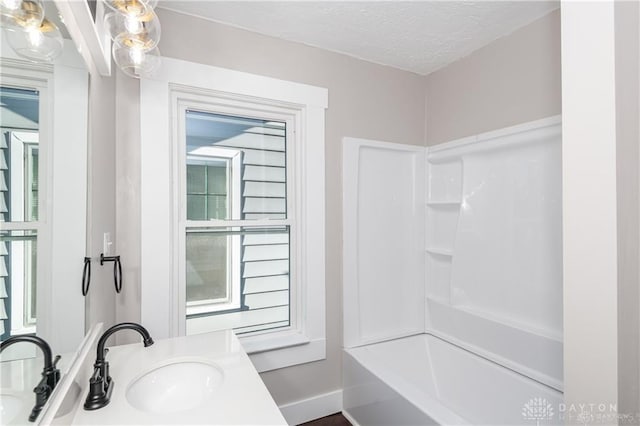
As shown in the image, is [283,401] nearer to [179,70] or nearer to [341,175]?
[341,175]

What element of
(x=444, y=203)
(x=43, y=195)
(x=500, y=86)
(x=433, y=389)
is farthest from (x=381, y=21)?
(x=433, y=389)

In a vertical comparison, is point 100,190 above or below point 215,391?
above

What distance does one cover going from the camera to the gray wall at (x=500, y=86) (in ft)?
6.01

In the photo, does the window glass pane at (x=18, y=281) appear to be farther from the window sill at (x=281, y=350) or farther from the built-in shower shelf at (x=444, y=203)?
the built-in shower shelf at (x=444, y=203)

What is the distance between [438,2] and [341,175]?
3.70ft

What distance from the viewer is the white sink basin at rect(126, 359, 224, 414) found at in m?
1.15

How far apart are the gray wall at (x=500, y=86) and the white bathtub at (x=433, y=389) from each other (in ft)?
5.12

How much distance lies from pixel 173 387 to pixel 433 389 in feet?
5.73

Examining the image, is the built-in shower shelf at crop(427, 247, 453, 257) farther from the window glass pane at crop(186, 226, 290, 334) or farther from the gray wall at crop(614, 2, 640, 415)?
the gray wall at crop(614, 2, 640, 415)

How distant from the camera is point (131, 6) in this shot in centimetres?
113

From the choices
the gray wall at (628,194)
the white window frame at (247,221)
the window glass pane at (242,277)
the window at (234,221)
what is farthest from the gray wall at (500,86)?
the window glass pane at (242,277)

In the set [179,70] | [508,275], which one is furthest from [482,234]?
[179,70]

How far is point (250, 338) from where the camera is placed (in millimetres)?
2037

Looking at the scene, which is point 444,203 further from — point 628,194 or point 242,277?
point 242,277
